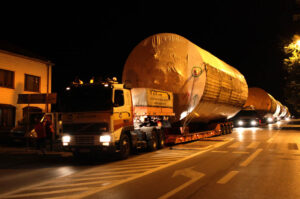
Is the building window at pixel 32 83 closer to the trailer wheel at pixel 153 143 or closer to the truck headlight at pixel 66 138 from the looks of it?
the trailer wheel at pixel 153 143

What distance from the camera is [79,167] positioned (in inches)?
395

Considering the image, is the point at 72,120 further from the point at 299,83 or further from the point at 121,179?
the point at 299,83

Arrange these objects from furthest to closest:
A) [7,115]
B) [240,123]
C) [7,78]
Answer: [240,123], [7,78], [7,115]

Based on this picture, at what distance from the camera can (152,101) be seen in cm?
1292

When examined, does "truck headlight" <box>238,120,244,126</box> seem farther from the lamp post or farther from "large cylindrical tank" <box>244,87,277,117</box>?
the lamp post

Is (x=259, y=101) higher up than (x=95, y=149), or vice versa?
(x=259, y=101)

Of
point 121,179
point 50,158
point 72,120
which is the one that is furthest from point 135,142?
point 121,179

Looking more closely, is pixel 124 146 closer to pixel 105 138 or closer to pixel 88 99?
pixel 105 138

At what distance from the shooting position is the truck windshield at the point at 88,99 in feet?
35.6

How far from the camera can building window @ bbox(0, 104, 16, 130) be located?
788 inches

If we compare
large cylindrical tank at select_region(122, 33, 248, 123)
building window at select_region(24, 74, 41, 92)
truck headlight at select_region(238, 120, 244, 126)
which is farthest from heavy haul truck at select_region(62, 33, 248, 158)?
truck headlight at select_region(238, 120, 244, 126)

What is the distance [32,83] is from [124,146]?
14.3 meters

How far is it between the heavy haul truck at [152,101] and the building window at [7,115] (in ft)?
30.6

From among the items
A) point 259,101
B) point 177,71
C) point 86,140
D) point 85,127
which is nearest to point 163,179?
point 86,140
